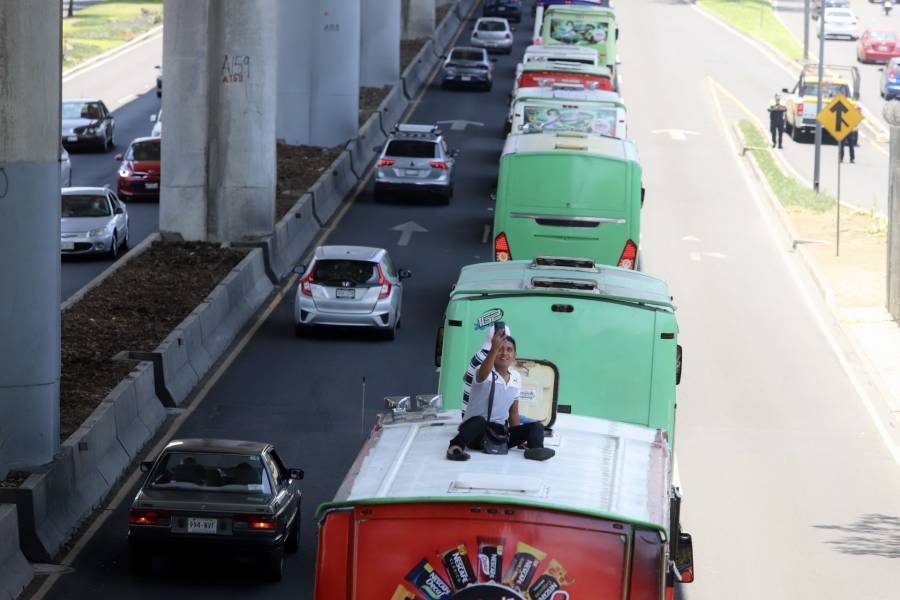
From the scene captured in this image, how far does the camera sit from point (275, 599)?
1574 centimetres

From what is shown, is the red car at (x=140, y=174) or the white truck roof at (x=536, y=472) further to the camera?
the red car at (x=140, y=174)

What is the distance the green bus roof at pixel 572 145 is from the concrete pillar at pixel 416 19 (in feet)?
152

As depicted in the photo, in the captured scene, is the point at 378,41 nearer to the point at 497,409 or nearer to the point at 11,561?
the point at 11,561

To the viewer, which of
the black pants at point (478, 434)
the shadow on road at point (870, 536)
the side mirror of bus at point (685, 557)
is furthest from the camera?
the shadow on road at point (870, 536)

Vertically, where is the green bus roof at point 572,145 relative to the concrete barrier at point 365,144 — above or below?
above

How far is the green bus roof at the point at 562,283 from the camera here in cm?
1608

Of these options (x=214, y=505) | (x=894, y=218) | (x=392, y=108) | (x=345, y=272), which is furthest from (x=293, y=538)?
(x=392, y=108)

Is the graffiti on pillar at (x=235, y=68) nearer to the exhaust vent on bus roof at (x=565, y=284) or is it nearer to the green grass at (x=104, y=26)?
the exhaust vent on bus roof at (x=565, y=284)

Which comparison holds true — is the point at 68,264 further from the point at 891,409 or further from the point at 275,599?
the point at 275,599

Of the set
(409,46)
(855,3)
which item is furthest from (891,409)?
(855,3)

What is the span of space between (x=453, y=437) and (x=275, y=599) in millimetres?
5375

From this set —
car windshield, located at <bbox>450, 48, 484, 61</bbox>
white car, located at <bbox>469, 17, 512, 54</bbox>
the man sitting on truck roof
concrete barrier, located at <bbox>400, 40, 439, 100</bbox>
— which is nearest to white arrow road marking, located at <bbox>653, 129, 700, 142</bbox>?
concrete barrier, located at <bbox>400, 40, 439, 100</bbox>

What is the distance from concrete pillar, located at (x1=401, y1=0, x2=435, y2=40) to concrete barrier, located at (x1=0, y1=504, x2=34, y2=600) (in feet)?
194

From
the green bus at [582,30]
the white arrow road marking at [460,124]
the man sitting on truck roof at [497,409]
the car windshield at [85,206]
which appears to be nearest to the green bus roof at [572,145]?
the car windshield at [85,206]
